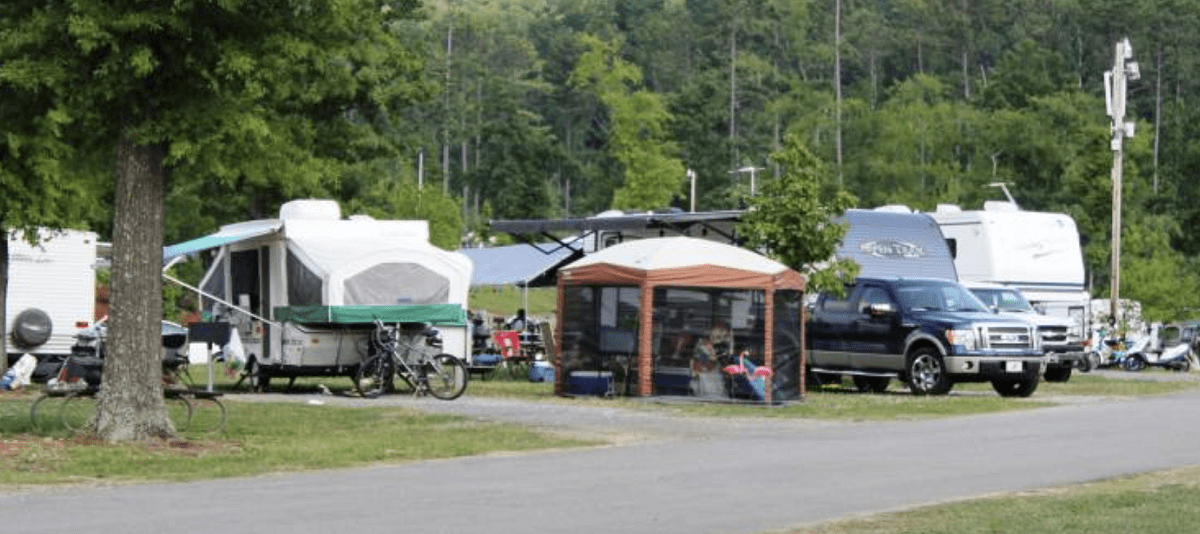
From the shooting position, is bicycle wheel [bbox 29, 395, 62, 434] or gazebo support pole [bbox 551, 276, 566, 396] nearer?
bicycle wheel [bbox 29, 395, 62, 434]

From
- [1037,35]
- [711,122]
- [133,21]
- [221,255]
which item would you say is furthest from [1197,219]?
[133,21]

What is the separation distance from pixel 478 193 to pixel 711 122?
43.2ft

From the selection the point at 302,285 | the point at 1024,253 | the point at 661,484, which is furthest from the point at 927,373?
the point at 661,484

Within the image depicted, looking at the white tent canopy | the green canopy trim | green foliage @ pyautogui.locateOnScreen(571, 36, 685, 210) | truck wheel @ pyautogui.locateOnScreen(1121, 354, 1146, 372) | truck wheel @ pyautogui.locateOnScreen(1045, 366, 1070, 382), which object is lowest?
truck wheel @ pyautogui.locateOnScreen(1045, 366, 1070, 382)

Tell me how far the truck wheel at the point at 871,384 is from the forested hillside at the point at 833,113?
24.9 m

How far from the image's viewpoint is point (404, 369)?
28.0 meters

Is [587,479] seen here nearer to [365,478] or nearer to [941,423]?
[365,478]

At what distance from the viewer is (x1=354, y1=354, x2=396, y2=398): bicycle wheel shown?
91.1ft

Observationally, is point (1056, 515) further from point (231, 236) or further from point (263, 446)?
point (231, 236)

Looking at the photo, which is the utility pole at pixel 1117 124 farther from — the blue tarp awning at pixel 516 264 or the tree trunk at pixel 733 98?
the tree trunk at pixel 733 98

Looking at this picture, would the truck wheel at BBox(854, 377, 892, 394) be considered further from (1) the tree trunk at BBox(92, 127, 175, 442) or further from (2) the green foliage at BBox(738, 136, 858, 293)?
(1) the tree trunk at BBox(92, 127, 175, 442)

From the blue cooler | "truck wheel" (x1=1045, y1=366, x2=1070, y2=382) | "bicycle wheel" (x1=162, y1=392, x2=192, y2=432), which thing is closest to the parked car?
"truck wheel" (x1=1045, y1=366, x2=1070, y2=382)

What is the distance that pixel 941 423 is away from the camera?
23.1 meters

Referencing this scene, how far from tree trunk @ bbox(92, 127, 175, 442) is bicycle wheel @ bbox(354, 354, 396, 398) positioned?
894 cm
